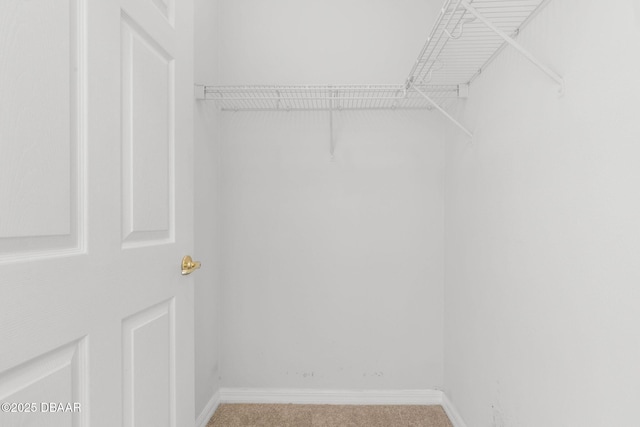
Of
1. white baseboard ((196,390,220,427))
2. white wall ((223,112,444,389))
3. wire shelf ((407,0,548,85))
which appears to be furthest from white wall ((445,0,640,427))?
white baseboard ((196,390,220,427))

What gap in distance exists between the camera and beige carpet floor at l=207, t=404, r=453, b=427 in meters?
1.93

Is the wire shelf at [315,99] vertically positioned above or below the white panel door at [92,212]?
above

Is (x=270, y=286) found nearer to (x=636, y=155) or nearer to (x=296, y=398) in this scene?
(x=296, y=398)

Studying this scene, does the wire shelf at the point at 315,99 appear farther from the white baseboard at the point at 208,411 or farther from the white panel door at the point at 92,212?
the white baseboard at the point at 208,411

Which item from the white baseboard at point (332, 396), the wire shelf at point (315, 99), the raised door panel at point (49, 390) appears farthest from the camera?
the white baseboard at point (332, 396)

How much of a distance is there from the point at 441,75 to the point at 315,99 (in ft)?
2.04

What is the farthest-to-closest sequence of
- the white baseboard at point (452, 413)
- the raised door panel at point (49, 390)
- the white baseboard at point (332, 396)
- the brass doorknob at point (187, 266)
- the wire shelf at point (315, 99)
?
the white baseboard at point (332, 396) < the wire shelf at point (315, 99) < the white baseboard at point (452, 413) < the brass doorknob at point (187, 266) < the raised door panel at point (49, 390)

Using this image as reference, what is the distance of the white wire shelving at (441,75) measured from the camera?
117 cm

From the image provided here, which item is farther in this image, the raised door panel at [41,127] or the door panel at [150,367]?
the door panel at [150,367]

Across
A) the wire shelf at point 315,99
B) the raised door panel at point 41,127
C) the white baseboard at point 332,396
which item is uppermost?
the wire shelf at point 315,99

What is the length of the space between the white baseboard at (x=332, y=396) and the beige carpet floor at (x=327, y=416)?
34 mm

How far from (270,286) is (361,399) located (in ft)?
2.58

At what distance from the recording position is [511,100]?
1331 mm

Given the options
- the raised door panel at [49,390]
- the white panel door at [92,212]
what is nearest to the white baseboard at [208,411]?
the white panel door at [92,212]
